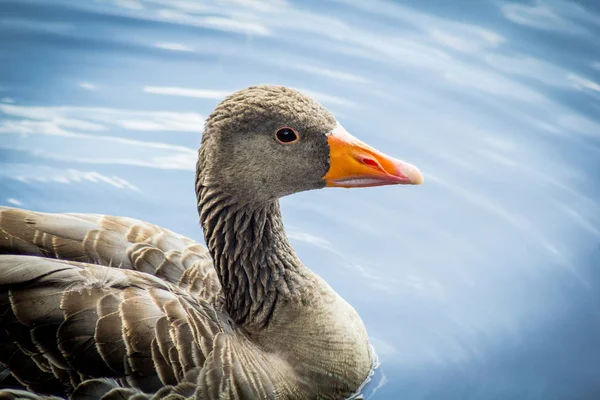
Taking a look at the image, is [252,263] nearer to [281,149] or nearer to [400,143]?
[281,149]

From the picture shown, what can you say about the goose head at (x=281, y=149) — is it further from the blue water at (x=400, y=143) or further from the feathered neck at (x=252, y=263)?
the blue water at (x=400, y=143)

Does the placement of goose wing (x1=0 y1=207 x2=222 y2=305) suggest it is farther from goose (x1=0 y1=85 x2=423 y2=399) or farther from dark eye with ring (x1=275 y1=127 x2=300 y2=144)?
dark eye with ring (x1=275 y1=127 x2=300 y2=144)

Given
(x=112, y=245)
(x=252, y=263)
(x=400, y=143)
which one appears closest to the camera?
(x=112, y=245)

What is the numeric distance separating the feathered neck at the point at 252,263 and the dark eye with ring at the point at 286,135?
35 cm

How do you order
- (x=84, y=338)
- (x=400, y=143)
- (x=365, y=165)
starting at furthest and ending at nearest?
1. (x=400, y=143)
2. (x=365, y=165)
3. (x=84, y=338)

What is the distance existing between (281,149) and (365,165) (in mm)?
356

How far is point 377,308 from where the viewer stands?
4750mm

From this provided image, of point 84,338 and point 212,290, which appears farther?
point 212,290

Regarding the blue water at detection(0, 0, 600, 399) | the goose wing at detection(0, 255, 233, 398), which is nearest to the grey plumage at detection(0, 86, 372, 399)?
the goose wing at detection(0, 255, 233, 398)

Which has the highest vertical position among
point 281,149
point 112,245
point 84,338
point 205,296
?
point 281,149

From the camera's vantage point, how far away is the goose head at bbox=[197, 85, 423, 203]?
3307 mm

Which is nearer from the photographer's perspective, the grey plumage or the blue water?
the grey plumage

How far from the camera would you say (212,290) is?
12.3 feet

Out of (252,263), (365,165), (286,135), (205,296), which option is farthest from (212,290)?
(365,165)
